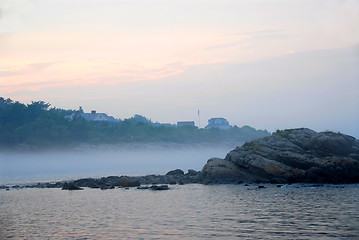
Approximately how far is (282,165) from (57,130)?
90728mm

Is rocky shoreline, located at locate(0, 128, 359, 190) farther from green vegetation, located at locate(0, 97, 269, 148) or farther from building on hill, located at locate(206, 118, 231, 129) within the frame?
building on hill, located at locate(206, 118, 231, 129)

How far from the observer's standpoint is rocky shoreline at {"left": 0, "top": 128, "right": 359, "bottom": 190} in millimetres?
44688

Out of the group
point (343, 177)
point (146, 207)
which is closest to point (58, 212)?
point (146, 207)

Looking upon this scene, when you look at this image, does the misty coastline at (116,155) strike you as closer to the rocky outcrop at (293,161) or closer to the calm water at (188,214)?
the rocky outcrop at (293,161)

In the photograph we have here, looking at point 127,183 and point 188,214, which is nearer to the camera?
point 188,214

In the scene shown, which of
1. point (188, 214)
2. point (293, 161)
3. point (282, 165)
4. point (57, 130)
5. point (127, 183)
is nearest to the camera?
point (188, 214)

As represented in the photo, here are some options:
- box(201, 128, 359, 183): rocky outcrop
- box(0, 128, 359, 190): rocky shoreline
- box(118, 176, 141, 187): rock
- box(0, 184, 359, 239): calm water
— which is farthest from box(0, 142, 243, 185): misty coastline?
box(0, 184, 359, 239): calm water

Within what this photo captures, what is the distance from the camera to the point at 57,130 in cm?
12700

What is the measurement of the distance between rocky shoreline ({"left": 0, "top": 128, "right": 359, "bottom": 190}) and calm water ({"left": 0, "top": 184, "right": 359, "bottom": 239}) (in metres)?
3.64

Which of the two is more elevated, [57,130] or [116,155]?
[57,130]

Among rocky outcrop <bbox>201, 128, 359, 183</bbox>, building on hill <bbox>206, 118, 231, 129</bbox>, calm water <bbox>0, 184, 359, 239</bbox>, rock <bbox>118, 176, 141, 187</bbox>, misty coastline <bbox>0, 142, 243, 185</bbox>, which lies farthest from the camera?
building on hill <bbox>206, 118, 231, 129</bbox>

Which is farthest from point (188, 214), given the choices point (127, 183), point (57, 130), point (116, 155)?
point (116, 155)

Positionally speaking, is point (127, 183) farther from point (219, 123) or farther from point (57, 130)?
point (219, 123)

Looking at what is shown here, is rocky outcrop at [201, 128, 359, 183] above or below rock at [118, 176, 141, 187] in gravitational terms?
above
